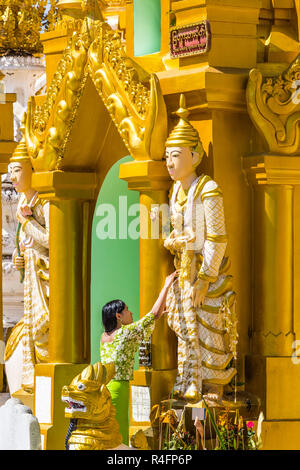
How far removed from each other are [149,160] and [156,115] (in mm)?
306

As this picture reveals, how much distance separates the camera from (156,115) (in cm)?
1107

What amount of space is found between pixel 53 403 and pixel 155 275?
176cm

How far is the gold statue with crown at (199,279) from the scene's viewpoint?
1067cm

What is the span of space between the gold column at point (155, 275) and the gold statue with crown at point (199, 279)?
340mm

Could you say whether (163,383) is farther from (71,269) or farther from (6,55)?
(6,55)

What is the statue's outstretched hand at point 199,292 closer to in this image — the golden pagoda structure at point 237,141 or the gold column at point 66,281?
the golden pagoda structure at point 237,141

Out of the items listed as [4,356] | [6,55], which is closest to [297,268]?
[4,356]

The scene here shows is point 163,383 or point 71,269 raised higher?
point 71,269

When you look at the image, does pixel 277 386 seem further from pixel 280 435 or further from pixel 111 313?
pixel 111 313

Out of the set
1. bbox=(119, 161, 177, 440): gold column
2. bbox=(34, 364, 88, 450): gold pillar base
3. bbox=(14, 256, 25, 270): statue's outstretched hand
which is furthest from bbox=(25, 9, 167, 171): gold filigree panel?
bbox=(34, 364, 88, 450): gold pillar base

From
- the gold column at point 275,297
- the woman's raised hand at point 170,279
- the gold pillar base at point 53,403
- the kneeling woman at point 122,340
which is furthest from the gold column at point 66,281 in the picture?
A: the gold column at point 275,297

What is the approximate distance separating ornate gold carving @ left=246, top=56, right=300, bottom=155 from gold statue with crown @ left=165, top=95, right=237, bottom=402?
0.42 meters

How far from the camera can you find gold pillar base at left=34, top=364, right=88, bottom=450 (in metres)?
12.4

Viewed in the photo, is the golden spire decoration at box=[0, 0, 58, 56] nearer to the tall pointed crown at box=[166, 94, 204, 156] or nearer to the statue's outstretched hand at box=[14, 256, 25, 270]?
the statue's outstretched hand at box=[14, 256, 25, 270]
